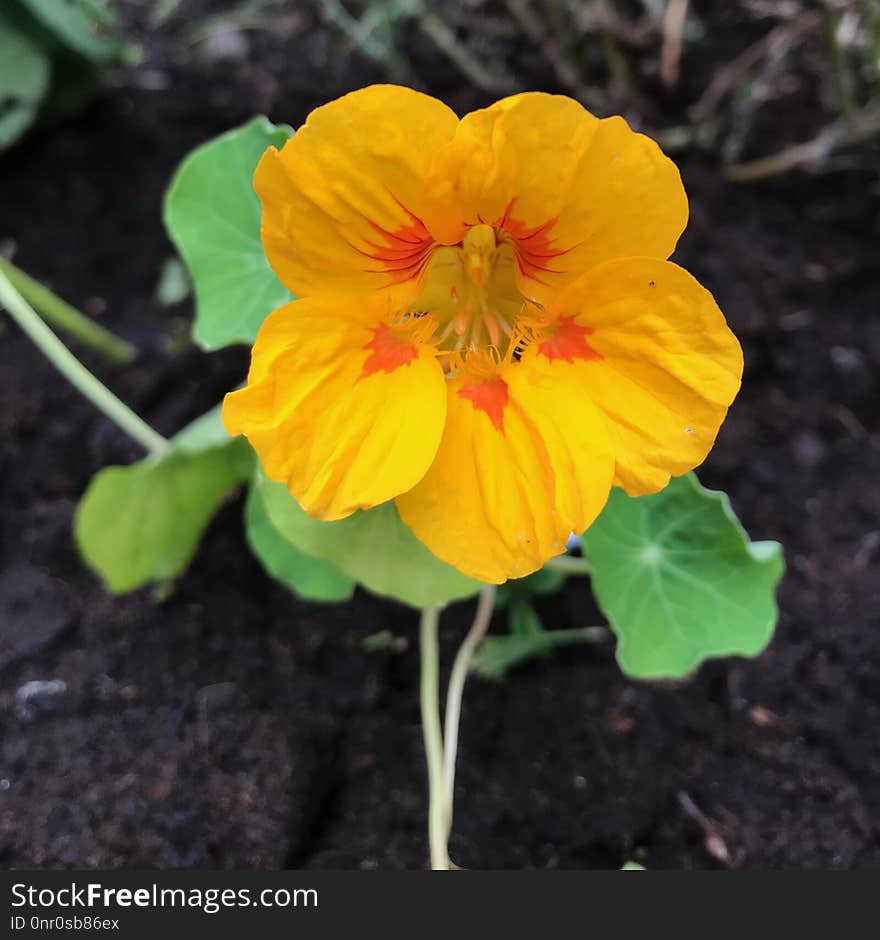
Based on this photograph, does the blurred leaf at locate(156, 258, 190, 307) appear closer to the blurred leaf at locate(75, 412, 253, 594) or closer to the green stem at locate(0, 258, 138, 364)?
the green stem at locate(0, 258, 138, 364)

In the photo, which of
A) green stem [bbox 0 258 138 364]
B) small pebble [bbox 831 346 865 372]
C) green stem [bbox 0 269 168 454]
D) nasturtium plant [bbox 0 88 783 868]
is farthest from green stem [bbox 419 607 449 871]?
small pebble [bbox 831 346 865 372]

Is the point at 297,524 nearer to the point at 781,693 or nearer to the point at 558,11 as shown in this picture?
the point at 781,693

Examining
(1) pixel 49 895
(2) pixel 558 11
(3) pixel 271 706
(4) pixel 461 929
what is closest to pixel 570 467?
(4) pixel 461 929

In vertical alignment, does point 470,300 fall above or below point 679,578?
A: above

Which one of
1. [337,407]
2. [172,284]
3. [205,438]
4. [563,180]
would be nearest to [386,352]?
[337,407]

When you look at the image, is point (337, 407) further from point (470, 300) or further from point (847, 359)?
point (847, 359)

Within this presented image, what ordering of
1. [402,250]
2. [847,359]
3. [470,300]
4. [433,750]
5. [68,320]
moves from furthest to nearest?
[847,359] < [68,320] < [433,750] < [470,300] < [402,250]

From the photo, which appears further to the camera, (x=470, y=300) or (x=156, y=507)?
(x=156, y=507)
